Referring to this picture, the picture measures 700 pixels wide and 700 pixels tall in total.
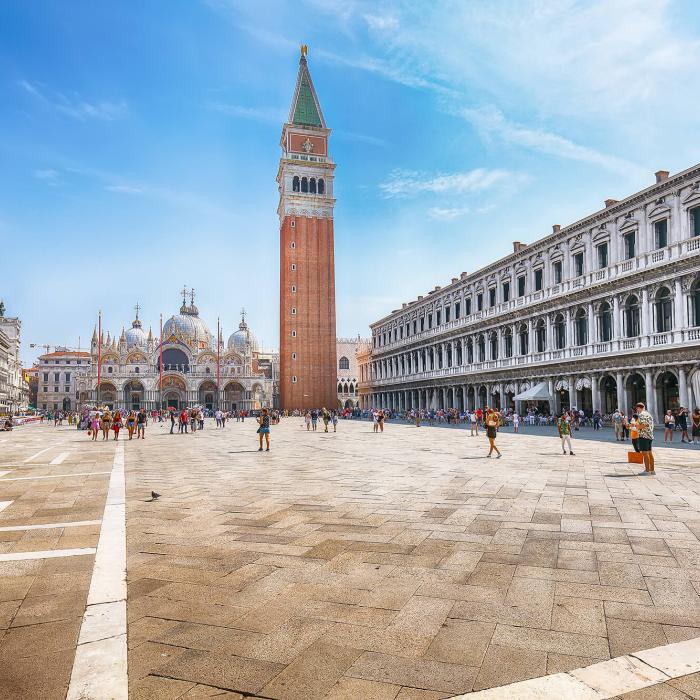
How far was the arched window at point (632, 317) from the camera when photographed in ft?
97.7

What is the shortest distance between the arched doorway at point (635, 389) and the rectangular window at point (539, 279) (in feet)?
31.9

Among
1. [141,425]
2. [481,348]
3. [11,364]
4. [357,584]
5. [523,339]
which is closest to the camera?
[357,584]

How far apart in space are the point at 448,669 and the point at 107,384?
302 ft

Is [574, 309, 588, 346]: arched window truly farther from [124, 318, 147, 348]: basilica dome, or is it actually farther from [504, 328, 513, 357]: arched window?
[124, 318, 147, 348]: basilica dome

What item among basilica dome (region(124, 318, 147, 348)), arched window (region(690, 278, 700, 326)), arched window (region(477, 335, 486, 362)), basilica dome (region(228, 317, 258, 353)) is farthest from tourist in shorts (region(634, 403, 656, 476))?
basilica dome (region(124, 318, 147, 348))

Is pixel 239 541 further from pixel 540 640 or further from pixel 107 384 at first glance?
pixel 107 384

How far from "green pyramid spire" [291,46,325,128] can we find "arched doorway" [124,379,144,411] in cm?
4653

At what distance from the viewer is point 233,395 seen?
91.2 meters

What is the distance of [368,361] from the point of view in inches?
→ 2913

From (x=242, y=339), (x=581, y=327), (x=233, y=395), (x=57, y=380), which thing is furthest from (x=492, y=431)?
(x=57, y=380)

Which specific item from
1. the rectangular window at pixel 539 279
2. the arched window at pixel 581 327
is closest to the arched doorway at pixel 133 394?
the rectangular window at pixel 539 279

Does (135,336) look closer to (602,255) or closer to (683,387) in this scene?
(602,255)

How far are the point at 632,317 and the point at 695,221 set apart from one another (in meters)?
5.74

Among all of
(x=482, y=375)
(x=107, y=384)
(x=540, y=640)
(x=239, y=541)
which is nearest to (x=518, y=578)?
(x=540, y=640)
